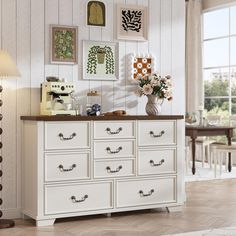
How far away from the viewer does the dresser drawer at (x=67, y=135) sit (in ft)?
14.2

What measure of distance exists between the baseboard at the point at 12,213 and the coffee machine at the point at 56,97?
870 mm

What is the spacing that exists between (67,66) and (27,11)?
0.60 m

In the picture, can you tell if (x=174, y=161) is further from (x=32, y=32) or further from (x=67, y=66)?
(x=32, y=32)

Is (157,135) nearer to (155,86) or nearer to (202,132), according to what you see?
(155,86)

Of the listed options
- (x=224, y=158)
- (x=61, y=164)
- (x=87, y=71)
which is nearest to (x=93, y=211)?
(x=61, y=164)

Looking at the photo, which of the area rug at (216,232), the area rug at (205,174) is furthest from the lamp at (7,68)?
the area rug at (205,174)

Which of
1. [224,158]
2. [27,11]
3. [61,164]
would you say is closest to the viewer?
[61,164]

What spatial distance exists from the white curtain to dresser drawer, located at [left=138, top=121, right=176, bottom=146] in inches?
176

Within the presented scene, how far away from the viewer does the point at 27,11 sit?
4688 millimetres

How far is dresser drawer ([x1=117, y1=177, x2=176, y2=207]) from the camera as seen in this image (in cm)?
468

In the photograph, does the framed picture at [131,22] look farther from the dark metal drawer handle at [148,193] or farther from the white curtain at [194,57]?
the white curtain at [194,57]

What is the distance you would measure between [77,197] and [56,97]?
2.84 ft

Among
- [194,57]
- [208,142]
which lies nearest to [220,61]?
[194,57]

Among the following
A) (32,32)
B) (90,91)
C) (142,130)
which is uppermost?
(32,32)
